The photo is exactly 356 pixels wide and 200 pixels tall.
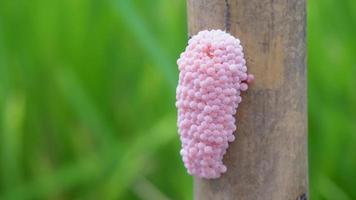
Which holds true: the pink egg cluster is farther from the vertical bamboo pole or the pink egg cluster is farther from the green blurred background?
the green blurred background

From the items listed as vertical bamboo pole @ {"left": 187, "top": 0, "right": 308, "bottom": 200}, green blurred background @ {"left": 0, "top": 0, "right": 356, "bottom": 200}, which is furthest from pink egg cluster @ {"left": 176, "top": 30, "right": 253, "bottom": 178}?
green blurred background @ {"left": 0, "top": 0, "right": 356, "bottom": 200}

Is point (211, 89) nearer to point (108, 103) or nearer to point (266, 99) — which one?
point (266, 99)

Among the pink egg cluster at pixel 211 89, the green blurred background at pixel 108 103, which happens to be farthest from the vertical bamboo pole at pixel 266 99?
the green blurred background at pixel 108 103

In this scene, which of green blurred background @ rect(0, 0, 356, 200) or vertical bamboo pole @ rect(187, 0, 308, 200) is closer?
vertical bamboo pole @ rect(187, 0, 308, 200)

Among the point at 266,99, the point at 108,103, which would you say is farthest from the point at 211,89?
the point at 108,103

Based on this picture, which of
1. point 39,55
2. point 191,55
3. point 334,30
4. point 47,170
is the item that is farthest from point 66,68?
point 191,55

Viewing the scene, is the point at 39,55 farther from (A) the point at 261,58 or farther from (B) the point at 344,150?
(A) the point at 261,58
